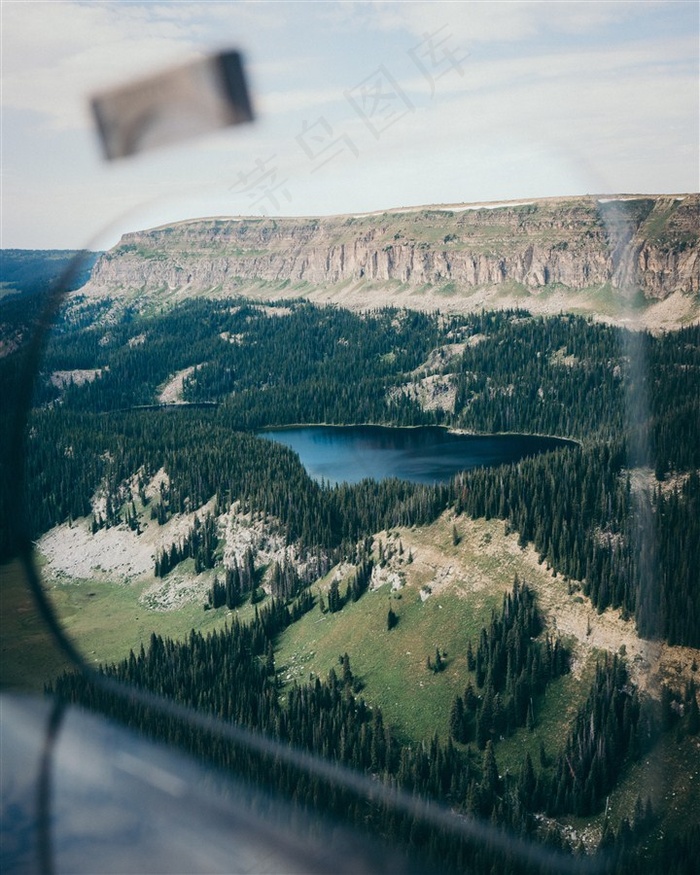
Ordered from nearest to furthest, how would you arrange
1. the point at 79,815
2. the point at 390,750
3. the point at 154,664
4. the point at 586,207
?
the point at 79,815
the point at 390,750
the point at 154,664
the point at 586,207

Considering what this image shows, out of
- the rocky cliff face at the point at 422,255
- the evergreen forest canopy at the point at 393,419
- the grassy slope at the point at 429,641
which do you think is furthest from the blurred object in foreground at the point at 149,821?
the rocky cliff face at the point at 422,255

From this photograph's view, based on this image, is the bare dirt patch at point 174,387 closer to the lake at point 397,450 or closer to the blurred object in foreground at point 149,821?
the lake at point 397,450

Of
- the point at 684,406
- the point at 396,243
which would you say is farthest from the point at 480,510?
the point at 396,243

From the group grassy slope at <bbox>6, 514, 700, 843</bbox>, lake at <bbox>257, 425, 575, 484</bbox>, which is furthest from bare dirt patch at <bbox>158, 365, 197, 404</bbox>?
grassy slope at <bbox>6, 514, 700, 843</bbox>

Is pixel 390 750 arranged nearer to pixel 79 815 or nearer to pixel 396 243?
pixel 79 815

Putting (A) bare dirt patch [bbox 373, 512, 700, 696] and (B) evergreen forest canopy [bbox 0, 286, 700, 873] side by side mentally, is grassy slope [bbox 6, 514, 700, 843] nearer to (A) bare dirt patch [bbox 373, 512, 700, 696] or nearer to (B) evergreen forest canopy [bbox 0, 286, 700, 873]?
(A) bare dirt patch [bbox 373, 512, 700, 696]

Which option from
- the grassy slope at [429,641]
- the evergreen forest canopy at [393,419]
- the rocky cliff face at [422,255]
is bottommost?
the grassy slope at [429,641]
